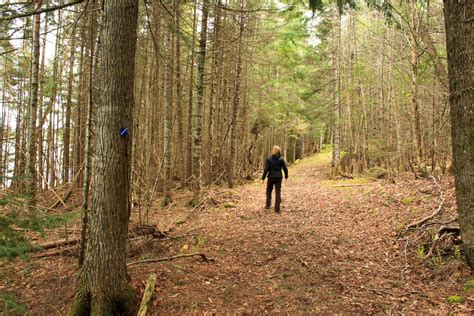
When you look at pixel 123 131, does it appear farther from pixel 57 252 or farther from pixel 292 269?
pixel 57 252

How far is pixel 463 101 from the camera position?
4004mm

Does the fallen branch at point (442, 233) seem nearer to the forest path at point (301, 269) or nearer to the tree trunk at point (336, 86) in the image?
the forest path at point (301, 269)

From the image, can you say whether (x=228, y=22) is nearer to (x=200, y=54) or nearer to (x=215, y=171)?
(x=200, y=54)

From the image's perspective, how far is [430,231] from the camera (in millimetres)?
5594

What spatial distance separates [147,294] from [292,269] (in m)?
2.42

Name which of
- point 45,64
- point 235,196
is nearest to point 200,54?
point 235,196

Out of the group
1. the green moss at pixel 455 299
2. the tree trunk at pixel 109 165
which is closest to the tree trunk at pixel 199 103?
the tree trunk at pixel 109 165

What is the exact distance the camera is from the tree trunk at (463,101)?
3.92 m

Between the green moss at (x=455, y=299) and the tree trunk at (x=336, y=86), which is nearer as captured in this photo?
the green moss at (x=455, y=299)

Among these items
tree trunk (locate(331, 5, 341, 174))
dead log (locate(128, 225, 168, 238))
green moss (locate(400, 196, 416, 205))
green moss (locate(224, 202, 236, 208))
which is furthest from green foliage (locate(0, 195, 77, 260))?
tree trunk (locate(331, 5, 341, 174))

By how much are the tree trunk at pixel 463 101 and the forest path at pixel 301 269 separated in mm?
→ 1094

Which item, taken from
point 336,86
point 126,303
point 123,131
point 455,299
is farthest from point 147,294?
point 336,86

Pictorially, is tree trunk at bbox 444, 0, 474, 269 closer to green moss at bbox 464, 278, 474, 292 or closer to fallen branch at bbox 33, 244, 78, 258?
green moss at bbox 464, 278, 474, 292

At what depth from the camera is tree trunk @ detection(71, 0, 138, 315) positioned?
12.3 feet
